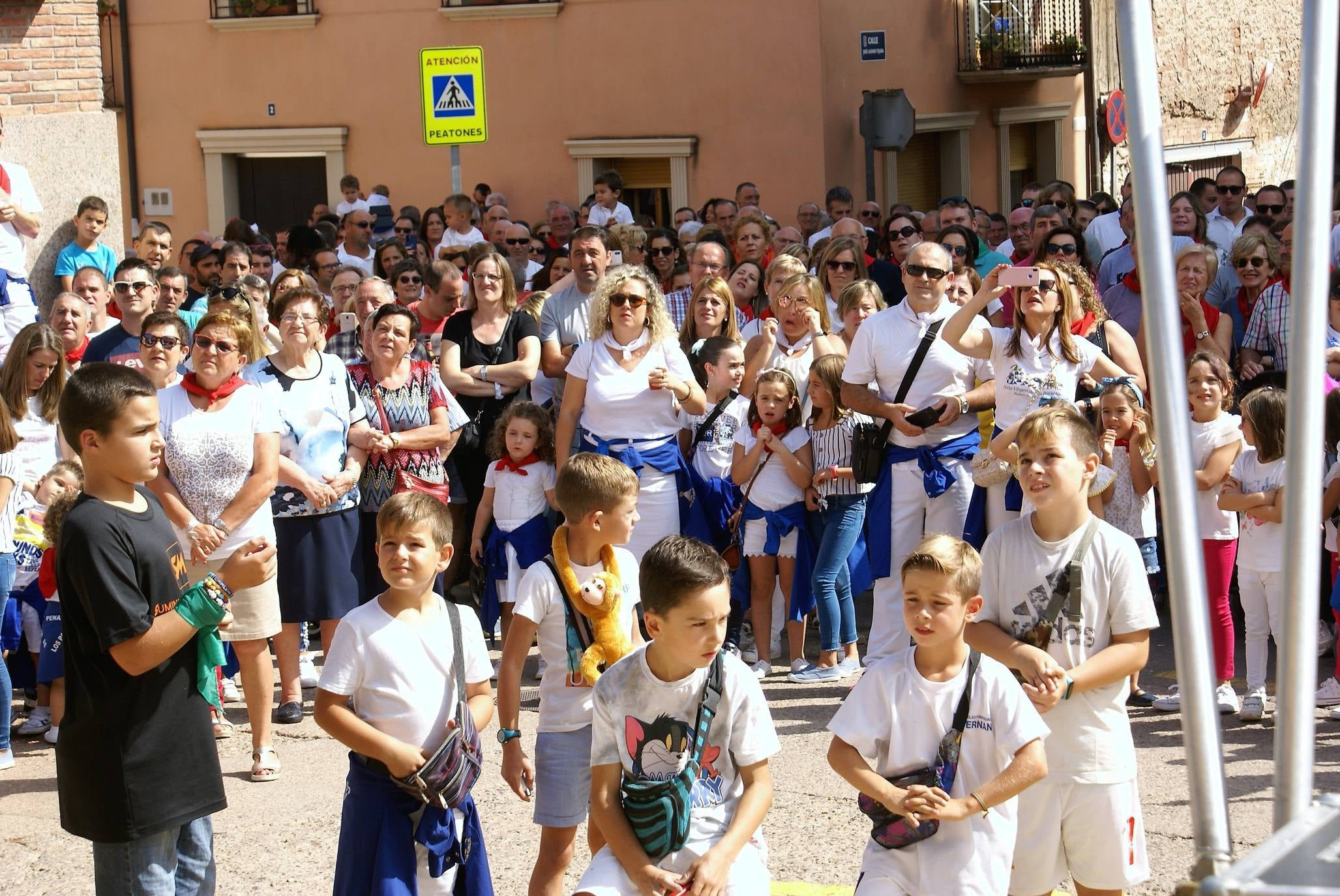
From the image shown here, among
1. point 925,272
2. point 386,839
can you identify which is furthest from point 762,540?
point 386,839

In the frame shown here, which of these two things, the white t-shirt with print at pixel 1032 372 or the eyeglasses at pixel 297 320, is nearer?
the white t-shirt with print at pixel 1032 372

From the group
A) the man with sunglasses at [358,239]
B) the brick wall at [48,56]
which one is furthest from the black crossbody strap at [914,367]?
the man with sunglasses at [358,239]

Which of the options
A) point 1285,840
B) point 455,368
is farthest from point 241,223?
point 1285,840

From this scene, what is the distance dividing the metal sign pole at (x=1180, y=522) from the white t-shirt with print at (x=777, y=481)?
591 cm

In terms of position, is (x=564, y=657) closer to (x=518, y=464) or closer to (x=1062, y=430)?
(x=1062, y=430)

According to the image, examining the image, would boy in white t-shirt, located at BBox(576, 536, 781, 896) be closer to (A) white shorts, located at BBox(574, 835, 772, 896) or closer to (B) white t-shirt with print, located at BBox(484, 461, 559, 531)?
(A) white shorts, located at BBox(574, 835, 772, 896)

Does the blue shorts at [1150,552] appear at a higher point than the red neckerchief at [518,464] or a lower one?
lower

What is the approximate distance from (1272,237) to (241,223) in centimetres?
885

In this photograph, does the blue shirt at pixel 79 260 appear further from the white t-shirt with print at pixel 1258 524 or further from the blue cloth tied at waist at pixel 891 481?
the white t-shirt with print at pixel 1258 524

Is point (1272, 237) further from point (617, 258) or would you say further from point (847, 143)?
point (847, 143)

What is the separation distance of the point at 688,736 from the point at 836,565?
3964mm

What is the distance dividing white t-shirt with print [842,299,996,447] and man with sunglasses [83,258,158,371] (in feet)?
12.0

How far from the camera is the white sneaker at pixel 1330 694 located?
264 inches

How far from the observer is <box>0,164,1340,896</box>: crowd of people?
12.1 feet
